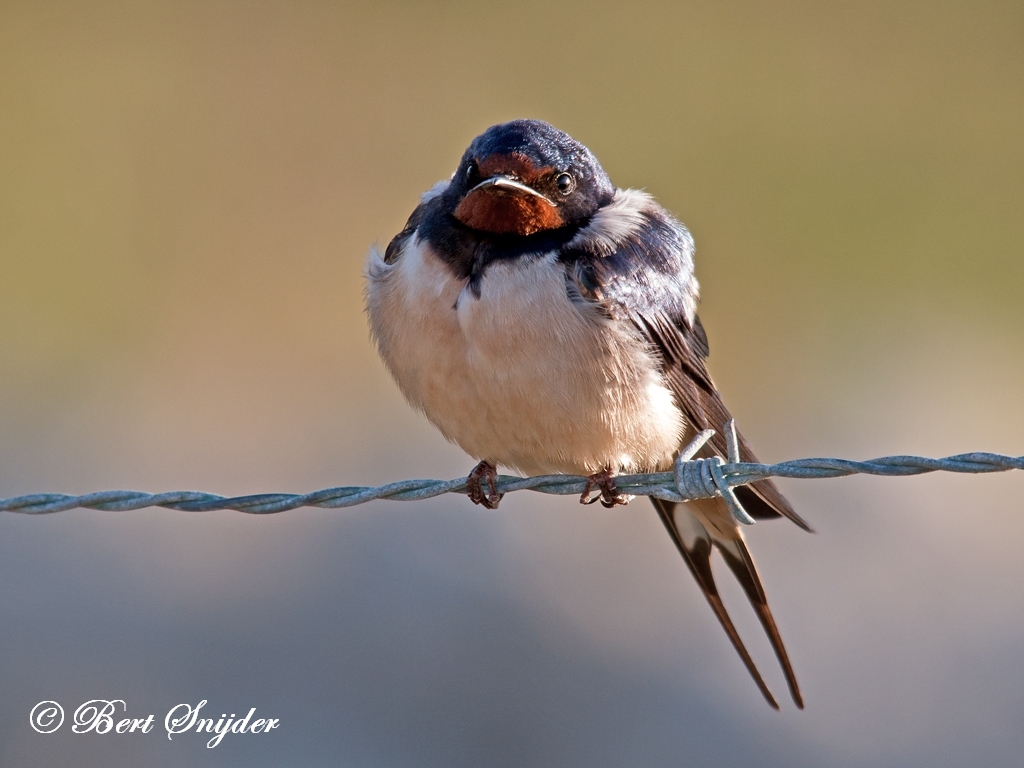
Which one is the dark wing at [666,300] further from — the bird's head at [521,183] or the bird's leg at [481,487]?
the bird's leg at [481,487]

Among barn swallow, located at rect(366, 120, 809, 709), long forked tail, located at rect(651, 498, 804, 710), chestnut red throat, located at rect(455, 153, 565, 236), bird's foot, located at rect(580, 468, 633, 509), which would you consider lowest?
long forked tail, located at rect(651, 498, 804, 710)

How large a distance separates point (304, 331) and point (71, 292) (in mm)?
1541

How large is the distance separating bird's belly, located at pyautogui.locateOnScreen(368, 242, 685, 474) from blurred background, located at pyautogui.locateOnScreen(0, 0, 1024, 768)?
1457 millimetres

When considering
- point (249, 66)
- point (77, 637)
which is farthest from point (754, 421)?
point (249, 66)

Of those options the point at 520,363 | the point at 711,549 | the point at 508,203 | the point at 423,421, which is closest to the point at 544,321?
the point at 520,363

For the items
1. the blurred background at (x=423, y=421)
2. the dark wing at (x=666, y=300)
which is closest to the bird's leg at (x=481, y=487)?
the dark wing at (x=666, y=300)

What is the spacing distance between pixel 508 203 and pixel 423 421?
388 cm

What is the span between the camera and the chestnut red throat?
2707 mm

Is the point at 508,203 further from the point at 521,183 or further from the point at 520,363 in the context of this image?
the point at 520,363

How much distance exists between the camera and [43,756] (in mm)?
3688

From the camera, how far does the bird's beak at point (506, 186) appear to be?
8.76 feet

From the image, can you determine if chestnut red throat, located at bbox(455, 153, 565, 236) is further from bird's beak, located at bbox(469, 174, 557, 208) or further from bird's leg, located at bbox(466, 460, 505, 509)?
bird's leg, located at bbox(466, 460, 505, 509)

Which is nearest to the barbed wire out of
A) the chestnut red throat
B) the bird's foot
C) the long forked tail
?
the bird's foot

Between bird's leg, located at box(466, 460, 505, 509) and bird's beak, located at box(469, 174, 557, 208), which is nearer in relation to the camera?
bird's beak, located at box(469, 174, 557, 208)
